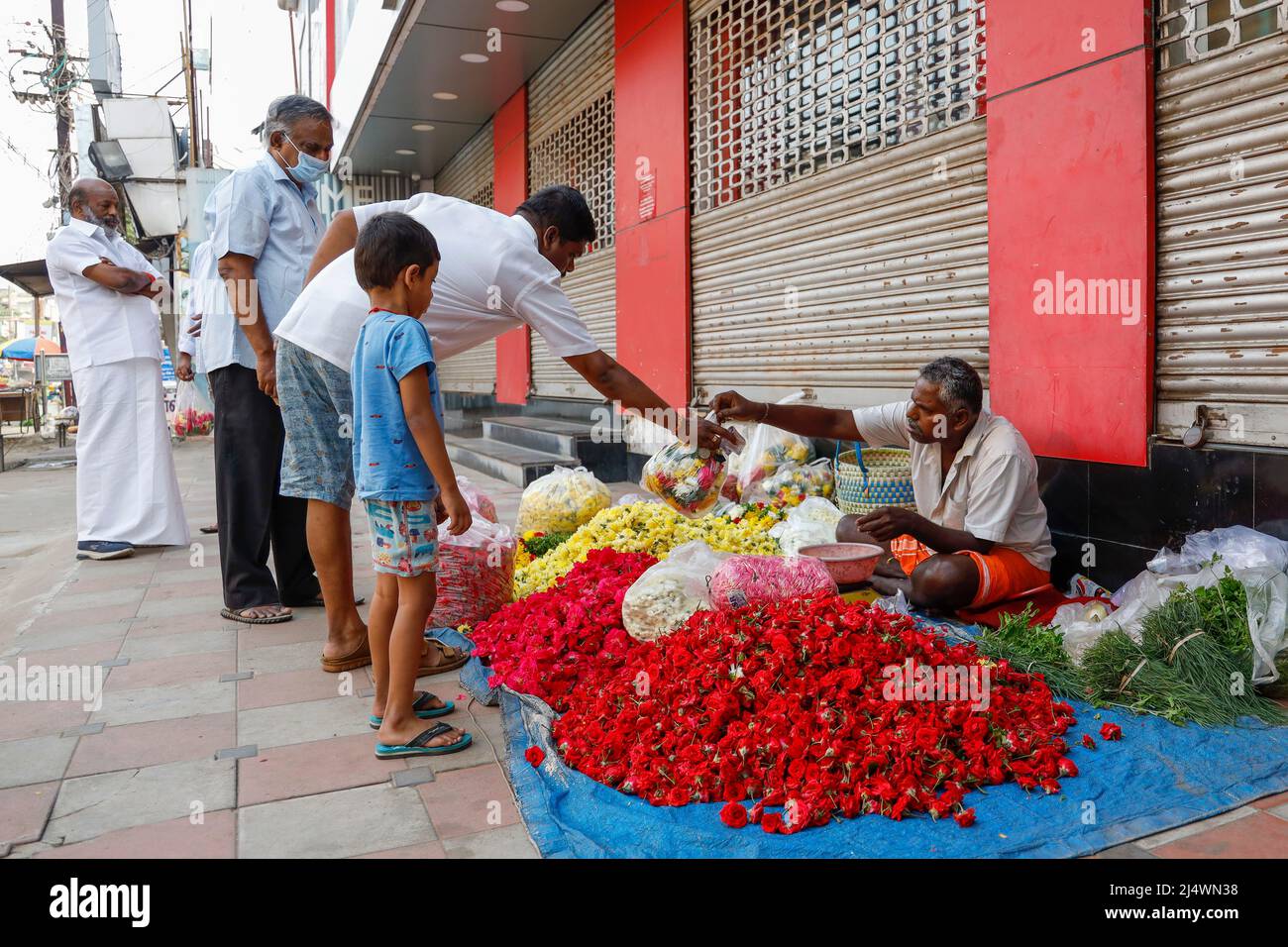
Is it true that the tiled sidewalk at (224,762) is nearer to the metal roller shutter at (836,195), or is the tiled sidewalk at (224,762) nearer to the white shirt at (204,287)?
the white shirt at (204,287)

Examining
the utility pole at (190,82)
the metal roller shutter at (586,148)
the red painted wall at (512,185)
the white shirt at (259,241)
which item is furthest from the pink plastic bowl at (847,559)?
the utility pole at (190,82)

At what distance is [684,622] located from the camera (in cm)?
332

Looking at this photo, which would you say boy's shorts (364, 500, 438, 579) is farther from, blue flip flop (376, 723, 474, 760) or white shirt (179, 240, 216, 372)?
white shirt (179, 240, 216, 372)

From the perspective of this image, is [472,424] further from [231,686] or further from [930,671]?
[930,671]

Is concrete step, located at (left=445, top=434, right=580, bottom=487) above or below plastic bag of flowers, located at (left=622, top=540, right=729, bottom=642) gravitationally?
above

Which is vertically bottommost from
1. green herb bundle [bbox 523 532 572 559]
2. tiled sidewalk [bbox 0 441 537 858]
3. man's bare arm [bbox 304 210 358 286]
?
tiled sidewalk [bbox 0 441 537 858]

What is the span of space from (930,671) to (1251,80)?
255 cm

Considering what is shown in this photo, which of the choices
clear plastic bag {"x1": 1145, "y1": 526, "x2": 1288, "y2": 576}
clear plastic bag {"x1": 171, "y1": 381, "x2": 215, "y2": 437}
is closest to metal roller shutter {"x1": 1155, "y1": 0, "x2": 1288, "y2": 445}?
clear plastic bag {"x1": 1145, "y1": 526, "x2": 1288, "y2": 576}

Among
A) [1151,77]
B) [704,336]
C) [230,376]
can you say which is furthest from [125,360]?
[1151,77]

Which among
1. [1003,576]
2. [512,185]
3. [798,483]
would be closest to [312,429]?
[1003,576]

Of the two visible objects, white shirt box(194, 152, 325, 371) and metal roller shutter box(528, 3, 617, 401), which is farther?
metal roller shutter box(528, 3, 617, 401)

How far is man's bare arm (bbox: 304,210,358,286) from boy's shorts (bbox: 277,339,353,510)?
38 centimetres

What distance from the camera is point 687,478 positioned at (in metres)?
4.41

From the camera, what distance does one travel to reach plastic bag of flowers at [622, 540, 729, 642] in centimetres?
336
